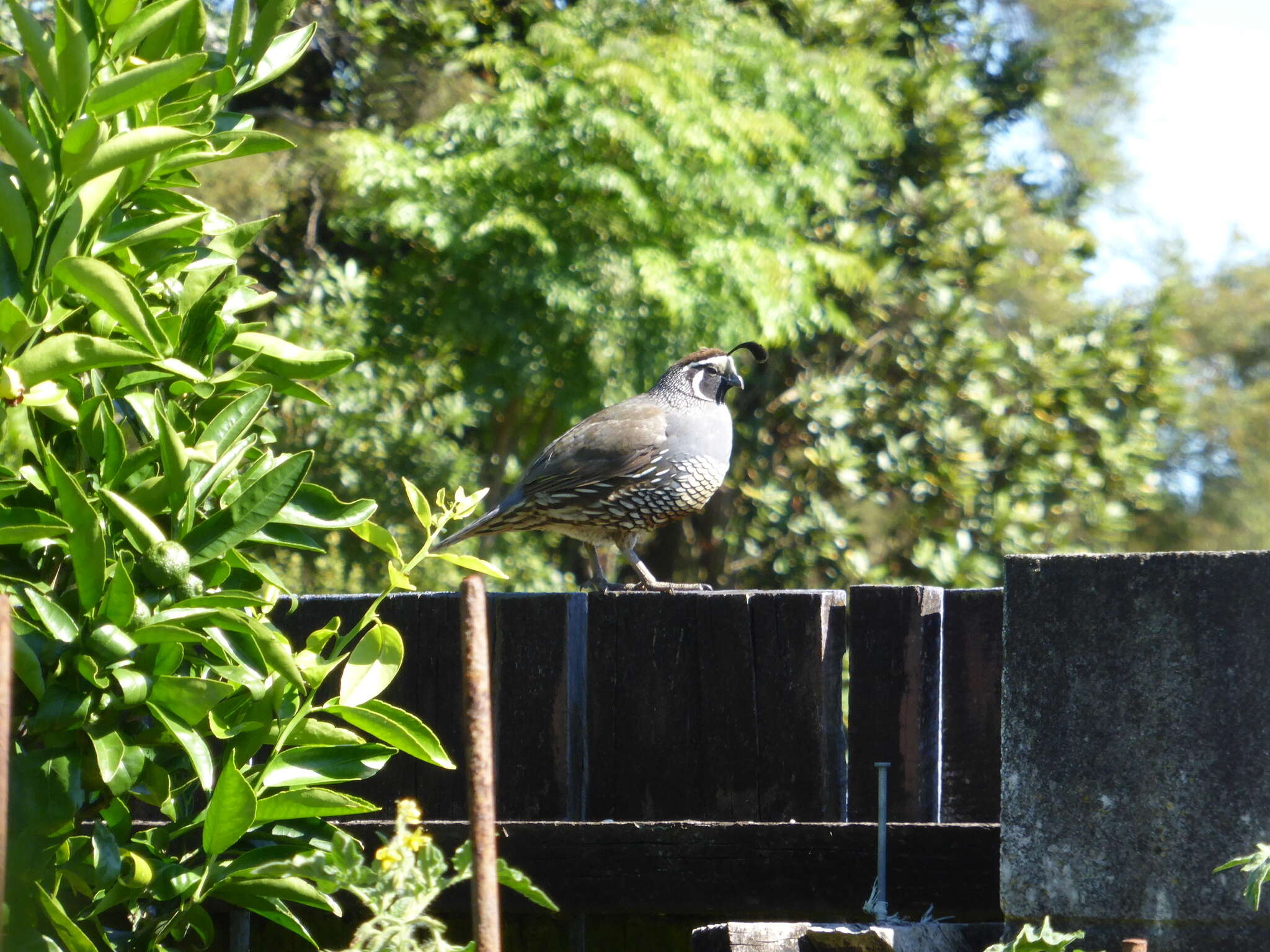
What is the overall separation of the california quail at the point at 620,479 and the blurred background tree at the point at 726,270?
165 inches

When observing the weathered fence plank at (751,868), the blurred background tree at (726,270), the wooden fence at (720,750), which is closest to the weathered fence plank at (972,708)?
the wooden fence at (720,750)

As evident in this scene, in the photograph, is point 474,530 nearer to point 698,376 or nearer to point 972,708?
point 698,376

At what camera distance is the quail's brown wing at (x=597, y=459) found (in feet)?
17.4

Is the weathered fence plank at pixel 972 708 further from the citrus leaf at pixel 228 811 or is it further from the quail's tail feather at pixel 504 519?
the quail's tail feather at pixel 504 519

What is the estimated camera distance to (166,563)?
5.95ft

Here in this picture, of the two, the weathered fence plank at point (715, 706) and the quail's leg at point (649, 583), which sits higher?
the quail's leg at point (649, 583)

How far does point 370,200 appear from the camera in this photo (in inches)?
401

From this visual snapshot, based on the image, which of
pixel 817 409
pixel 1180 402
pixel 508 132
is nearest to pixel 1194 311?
pixel 1180 402

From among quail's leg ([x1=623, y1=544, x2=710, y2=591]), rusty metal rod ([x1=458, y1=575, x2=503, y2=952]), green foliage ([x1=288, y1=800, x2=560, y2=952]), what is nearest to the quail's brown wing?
quail's leg ([x1=623, y1=544, x2=710, y2=591])

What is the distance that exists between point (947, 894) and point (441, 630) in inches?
47.9

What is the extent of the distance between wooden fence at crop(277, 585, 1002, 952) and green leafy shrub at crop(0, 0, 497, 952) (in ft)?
2.77

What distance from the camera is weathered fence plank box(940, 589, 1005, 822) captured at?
278 centimetres

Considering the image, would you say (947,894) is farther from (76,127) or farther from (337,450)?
(337,450)

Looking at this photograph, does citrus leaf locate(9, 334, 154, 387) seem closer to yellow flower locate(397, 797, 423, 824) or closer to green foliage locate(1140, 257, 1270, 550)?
yellow flower locate(397, 797, 423, 824)
